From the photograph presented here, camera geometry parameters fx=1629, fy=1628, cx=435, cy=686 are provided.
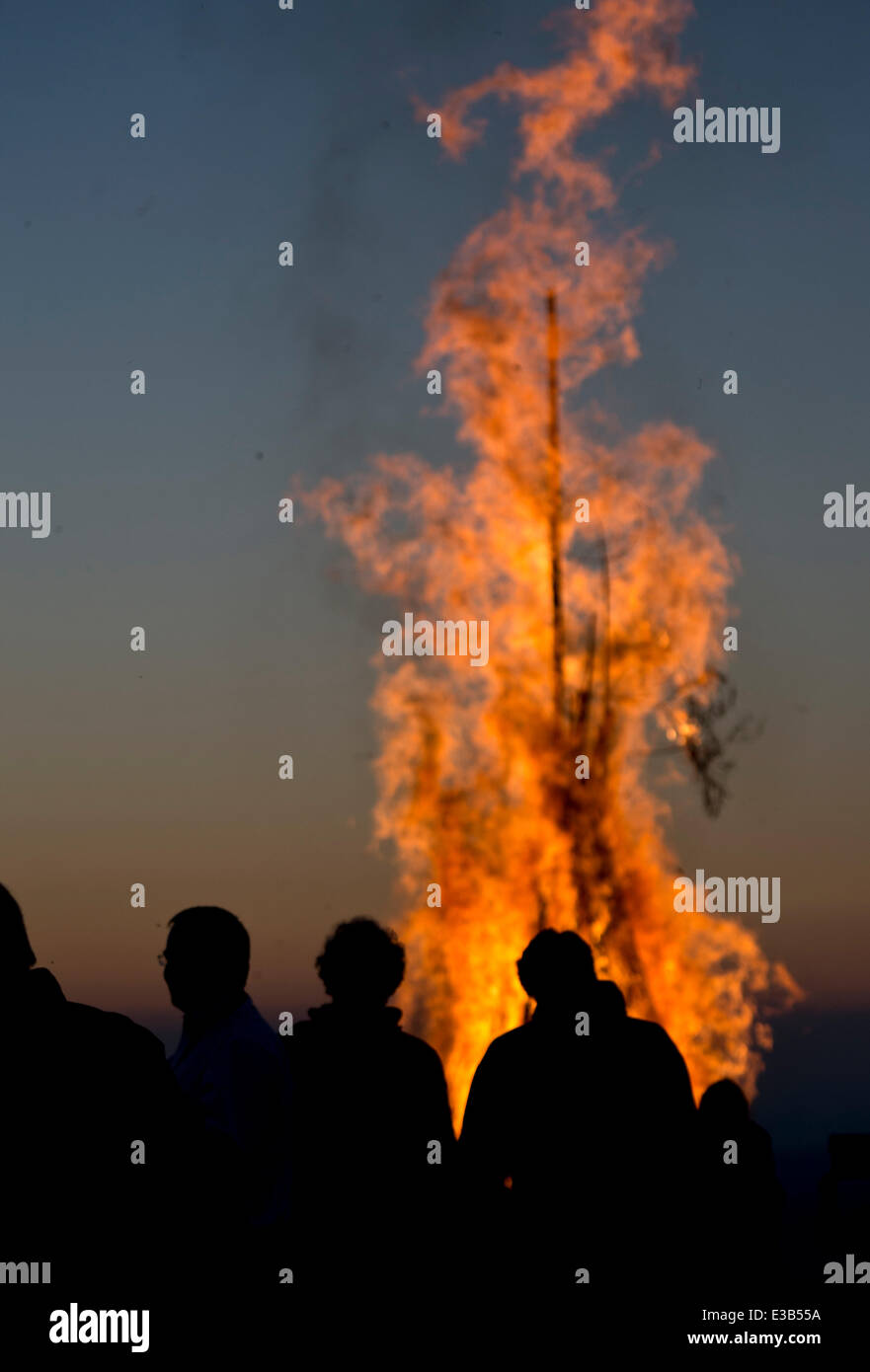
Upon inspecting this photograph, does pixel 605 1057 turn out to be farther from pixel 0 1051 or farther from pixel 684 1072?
pixel 0 1051

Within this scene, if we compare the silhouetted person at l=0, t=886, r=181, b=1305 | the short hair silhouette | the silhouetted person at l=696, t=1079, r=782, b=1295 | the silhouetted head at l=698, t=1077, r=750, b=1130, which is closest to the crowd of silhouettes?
the silhouetted person at l=696, t=1079, r=782, b=1295

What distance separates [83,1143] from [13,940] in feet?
1.91

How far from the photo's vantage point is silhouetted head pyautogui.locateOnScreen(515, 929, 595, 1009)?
6.92 metres

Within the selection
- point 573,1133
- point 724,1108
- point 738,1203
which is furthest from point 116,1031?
point 724,1108

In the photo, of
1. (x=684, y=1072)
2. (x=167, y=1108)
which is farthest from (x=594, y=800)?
(x=167, y=1108)

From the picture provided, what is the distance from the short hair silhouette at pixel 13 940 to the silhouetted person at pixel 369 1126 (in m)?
2.67

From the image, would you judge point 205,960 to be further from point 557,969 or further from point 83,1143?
point 83,1143

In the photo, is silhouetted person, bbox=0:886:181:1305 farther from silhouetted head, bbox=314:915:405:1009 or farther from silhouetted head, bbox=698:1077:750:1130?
silhouetted head, bbox=698:1077:750:1130

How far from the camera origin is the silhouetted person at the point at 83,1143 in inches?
144

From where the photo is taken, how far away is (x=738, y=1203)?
852cm

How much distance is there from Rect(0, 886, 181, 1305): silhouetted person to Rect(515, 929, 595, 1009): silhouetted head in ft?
10.7

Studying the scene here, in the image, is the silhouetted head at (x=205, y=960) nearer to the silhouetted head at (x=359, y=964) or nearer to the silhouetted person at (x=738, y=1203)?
the silhouetted head at (x=359, y=964)
